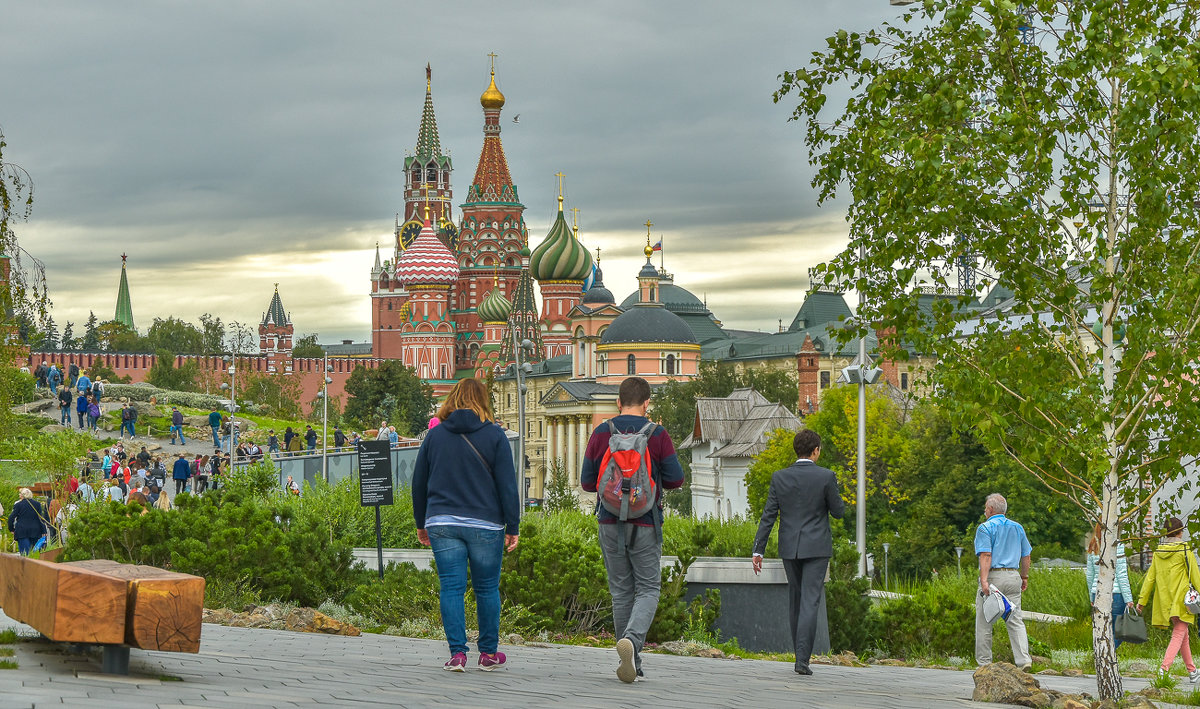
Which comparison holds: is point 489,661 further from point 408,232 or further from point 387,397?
point 408,232

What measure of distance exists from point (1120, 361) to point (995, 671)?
6.52ft

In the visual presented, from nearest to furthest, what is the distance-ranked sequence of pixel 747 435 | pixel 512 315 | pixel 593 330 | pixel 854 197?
1. pixel 854 197
2. pixel 747 435
3. pixel 593 330
4. pixel 512 315

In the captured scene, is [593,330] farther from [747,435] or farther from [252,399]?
[747,435]

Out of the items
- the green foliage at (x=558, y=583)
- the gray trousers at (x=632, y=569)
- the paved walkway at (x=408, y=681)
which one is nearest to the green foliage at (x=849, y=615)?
the green foliage at (x=558, y=583)

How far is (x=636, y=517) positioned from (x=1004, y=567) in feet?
11.5

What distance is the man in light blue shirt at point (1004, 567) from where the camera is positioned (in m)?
10.5

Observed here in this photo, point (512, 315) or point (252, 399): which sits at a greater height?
point (512, 315)

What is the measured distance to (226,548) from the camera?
42.1ft

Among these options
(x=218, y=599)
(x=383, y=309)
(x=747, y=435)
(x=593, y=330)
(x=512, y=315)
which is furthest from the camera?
(x=383, y=309)

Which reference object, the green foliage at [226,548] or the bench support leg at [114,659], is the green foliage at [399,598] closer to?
the green foliage at [226,548]

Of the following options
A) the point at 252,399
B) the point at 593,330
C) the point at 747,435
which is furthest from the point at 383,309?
the point at 747,435

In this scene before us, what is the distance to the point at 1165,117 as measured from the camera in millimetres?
8570

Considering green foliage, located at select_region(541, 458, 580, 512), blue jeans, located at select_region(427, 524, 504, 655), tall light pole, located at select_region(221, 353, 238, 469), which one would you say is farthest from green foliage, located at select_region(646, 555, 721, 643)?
tall light pole, located at select_region(221, 353, 238, 469)

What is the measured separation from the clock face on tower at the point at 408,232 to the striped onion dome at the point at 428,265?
25407mm
